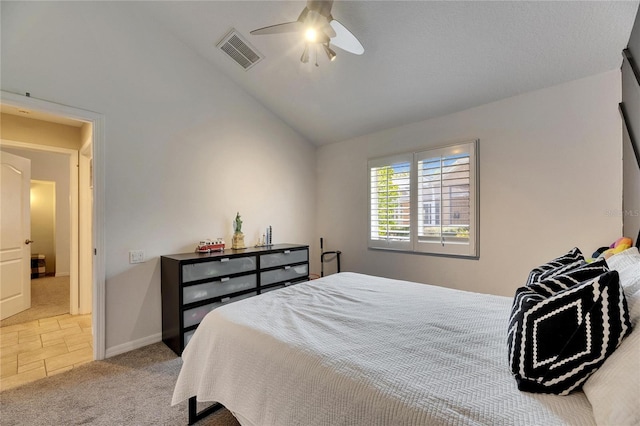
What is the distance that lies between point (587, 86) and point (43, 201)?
907 cm

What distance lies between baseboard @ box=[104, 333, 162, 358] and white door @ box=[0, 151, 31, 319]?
2.03 metres

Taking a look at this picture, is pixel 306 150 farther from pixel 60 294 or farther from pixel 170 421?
pixel 60 294

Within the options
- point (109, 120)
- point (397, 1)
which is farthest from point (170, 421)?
point (397, 1)

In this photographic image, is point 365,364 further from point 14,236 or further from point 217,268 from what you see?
point 14,236

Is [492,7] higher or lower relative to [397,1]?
lower

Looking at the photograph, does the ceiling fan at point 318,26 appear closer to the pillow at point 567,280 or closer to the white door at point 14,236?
the pillow at point 567,280

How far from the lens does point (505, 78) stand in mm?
2520

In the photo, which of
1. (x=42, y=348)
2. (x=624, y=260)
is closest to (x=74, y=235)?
(x=42, y=348)

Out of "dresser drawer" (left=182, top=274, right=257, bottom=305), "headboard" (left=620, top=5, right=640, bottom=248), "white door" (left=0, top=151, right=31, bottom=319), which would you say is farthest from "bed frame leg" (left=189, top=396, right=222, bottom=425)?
"white door" (left=0, top=151, right=31, bottom=319)

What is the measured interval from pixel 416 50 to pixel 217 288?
294 centimetres

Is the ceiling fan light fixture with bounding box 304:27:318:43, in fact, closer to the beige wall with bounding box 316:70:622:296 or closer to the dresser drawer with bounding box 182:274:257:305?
the beige wall with bounding box 316:70:622:296

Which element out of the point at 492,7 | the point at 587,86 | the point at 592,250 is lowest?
the point at 592,250

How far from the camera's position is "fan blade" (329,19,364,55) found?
196 centimetres

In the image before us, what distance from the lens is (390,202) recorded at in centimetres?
361
